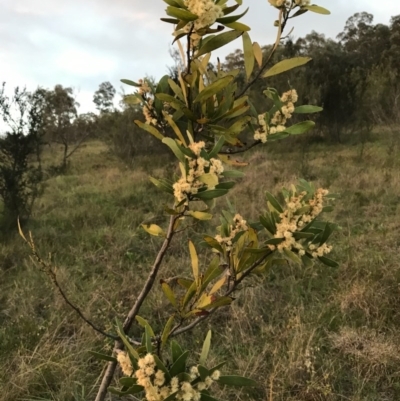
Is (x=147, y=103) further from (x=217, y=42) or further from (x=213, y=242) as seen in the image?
(x=213, y=242)

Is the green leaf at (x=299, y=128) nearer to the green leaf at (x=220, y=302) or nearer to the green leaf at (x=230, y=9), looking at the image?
the green leaf at (x=230, y=9)

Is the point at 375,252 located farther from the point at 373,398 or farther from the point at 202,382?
the point at 202,382

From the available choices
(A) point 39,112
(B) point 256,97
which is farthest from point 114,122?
(A) point 39,112

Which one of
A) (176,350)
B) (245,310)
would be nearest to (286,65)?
(176,350)

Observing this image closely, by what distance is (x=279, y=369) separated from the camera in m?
2.25

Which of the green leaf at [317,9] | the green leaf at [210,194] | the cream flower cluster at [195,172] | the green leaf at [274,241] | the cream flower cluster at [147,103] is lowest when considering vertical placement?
the green leaf at [274,241]

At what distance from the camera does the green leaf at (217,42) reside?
2.78 ft

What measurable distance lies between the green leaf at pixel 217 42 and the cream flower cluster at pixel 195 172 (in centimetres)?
20

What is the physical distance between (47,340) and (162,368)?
1.87 meters

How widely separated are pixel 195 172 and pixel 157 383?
40 centimetres

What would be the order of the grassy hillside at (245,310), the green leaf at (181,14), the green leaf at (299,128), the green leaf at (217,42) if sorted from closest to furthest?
the green leaf at (181,14) → the green leaf at (217,42) → the green leaf at (299,128) → the grassy hillside at (245,310)

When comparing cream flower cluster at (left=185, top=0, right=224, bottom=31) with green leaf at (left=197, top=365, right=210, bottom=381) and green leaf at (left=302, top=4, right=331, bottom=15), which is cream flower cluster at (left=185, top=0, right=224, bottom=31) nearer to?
green leaf at (left=302, top=4, right=331, bottom=15)

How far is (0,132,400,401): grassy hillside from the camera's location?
2227 millimetres

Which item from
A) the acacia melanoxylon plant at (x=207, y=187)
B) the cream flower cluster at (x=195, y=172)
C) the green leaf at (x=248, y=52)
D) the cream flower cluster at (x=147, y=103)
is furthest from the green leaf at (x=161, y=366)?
the green leaf at (x=248, y=52)
